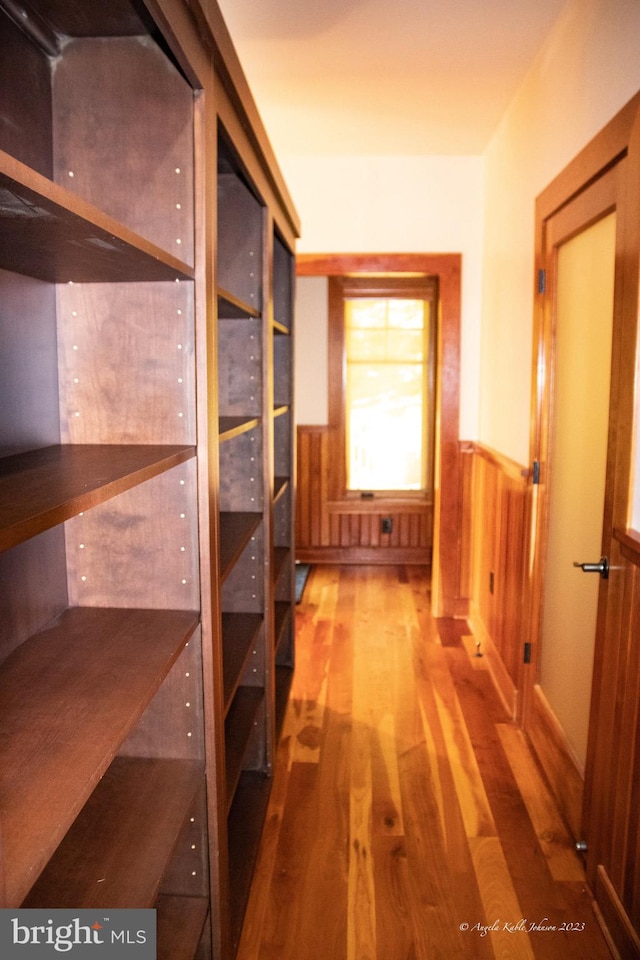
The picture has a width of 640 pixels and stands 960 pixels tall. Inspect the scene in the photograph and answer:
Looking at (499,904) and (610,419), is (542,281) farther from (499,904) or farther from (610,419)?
(499,904)

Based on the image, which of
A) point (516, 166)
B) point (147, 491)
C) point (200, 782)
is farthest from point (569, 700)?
point (516, 166)

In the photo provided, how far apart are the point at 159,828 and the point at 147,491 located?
2.02ft

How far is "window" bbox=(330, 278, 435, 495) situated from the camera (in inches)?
209

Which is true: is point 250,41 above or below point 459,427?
above

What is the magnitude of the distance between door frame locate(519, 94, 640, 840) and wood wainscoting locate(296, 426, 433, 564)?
260 cm

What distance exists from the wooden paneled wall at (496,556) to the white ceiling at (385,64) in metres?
1.56

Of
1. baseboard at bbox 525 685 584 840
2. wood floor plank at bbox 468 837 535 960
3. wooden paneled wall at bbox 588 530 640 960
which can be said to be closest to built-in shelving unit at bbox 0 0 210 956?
wood floor plank at bbox 468 837 535 960

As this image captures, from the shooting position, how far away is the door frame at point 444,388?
13.0 feet

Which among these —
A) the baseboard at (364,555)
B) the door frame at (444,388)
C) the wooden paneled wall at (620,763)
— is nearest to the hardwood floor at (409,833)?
the wooden paneled wall at (620,763)

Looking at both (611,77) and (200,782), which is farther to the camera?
(611,77)

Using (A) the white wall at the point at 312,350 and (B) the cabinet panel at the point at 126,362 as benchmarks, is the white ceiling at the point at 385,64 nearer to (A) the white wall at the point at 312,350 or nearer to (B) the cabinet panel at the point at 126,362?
(B) the cabinet panel at the point at 126,362

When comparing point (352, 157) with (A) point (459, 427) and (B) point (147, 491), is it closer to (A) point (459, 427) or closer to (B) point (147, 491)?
(A) point (459, 427)

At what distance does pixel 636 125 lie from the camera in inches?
65.5

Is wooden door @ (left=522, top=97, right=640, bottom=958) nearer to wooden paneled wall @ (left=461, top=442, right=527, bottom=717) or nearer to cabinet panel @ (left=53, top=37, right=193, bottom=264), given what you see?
wooden paneled wall @ (left=461, top=442, right=527, bottom=717)
